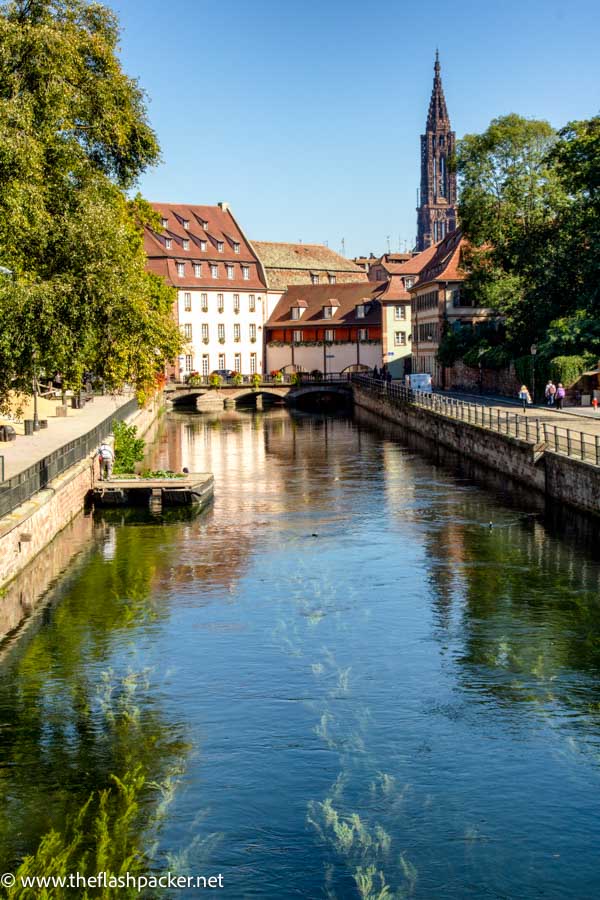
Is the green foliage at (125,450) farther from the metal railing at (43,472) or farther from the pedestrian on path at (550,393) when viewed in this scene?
the pedestrian on path at (550,393)

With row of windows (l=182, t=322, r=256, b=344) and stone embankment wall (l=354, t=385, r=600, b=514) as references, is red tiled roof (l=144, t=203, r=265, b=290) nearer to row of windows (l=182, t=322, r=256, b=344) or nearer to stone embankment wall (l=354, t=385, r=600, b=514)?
row of windows (l=182, t=322, r=256, b=344)

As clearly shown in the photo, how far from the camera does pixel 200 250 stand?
408 feet

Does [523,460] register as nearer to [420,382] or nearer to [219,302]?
[420,382]

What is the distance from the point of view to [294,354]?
411ft

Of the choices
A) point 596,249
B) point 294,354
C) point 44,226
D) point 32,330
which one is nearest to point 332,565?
point 32,330

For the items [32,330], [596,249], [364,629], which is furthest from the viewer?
[596,249]

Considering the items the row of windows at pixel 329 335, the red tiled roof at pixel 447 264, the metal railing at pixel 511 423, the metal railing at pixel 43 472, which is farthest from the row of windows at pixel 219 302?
the metal railing at pixel 43 472

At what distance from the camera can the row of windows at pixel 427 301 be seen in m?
95.8

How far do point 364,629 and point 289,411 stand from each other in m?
77.7

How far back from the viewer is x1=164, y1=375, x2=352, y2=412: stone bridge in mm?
109500

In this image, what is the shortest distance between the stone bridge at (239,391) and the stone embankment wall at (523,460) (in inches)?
1573

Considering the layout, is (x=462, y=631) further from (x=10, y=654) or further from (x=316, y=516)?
(x=316, y=516)

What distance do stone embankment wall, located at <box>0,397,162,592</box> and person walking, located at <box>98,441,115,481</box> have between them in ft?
1.19

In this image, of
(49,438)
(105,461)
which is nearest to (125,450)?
(49,438)
